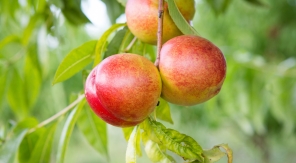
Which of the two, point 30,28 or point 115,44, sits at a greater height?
point 115,44

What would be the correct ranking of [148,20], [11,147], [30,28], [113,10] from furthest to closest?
[30,28] < [113,10] < [11,147] < [148,20]

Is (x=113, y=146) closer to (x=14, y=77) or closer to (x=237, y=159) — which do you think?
(x=237, y=159)

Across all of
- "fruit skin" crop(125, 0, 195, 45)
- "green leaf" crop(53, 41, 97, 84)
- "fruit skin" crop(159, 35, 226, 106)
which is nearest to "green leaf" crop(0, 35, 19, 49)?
"green leaf" crop(53, 41, 97, 84)

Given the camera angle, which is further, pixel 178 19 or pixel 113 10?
pixel 113 10

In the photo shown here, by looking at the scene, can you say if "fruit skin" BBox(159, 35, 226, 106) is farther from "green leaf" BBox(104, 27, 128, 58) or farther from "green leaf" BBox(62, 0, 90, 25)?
"green leaf" BBox(62, 0, 90, 25)

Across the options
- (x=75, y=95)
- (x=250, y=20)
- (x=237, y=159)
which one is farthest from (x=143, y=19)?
(x=237, y=159)

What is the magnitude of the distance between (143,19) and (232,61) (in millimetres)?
826

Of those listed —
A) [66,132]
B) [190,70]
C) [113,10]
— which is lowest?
[66,132]

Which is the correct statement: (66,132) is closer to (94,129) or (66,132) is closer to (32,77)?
(94,129)

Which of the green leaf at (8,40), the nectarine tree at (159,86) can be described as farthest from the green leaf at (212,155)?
the green leaf at (8,40)

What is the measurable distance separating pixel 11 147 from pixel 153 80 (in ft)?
1.47

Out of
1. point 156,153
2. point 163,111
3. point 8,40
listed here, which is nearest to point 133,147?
point 156,153

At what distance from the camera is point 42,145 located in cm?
84

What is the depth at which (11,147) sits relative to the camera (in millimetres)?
796
